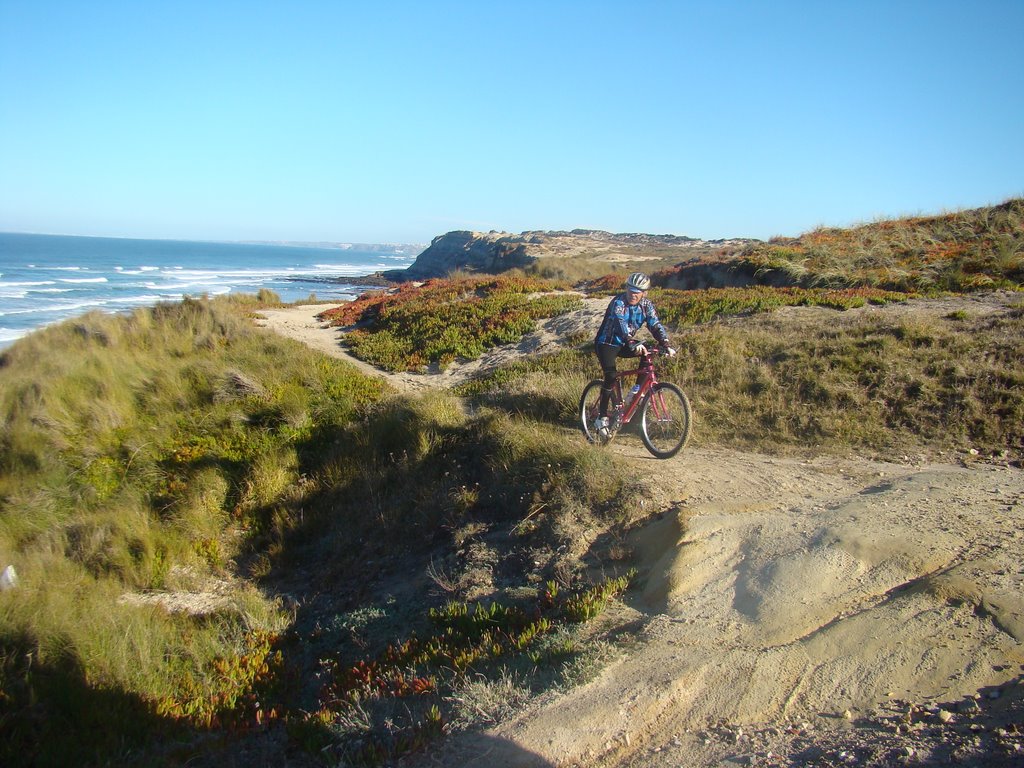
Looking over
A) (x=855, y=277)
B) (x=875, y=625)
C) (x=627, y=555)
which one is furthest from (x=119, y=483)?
(x=855, y=277)

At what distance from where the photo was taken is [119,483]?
31.7ft

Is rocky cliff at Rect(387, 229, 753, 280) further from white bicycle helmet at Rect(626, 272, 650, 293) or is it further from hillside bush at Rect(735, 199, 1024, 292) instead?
white bicycle helmet at Rect(626, 272, 650, 293)

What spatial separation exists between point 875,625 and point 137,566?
7842 mm

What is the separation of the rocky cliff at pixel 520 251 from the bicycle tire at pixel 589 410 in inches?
1218

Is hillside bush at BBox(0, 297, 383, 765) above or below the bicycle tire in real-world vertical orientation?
below

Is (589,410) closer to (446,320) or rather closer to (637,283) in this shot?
(637,283)

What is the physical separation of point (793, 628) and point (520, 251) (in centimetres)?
4398

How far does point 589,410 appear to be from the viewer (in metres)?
8.50

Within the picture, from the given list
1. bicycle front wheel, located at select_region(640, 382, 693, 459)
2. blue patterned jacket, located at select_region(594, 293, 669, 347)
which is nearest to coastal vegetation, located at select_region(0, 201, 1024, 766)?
bicycle front wheel, located at select_region(640, 382, 693, 459)

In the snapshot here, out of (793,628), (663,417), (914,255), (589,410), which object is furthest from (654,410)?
(914,255)

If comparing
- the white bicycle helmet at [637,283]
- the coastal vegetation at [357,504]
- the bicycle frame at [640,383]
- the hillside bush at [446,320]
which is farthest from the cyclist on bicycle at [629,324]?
the hillside bush at [446,320]

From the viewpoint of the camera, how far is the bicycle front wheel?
24.1ft

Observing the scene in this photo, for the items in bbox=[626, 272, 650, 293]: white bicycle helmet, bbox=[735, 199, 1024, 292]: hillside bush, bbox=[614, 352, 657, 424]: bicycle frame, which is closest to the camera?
bbox=[626, 272, 650, 293]: white bicycle helmet

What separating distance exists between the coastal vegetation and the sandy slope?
0.36 meters
